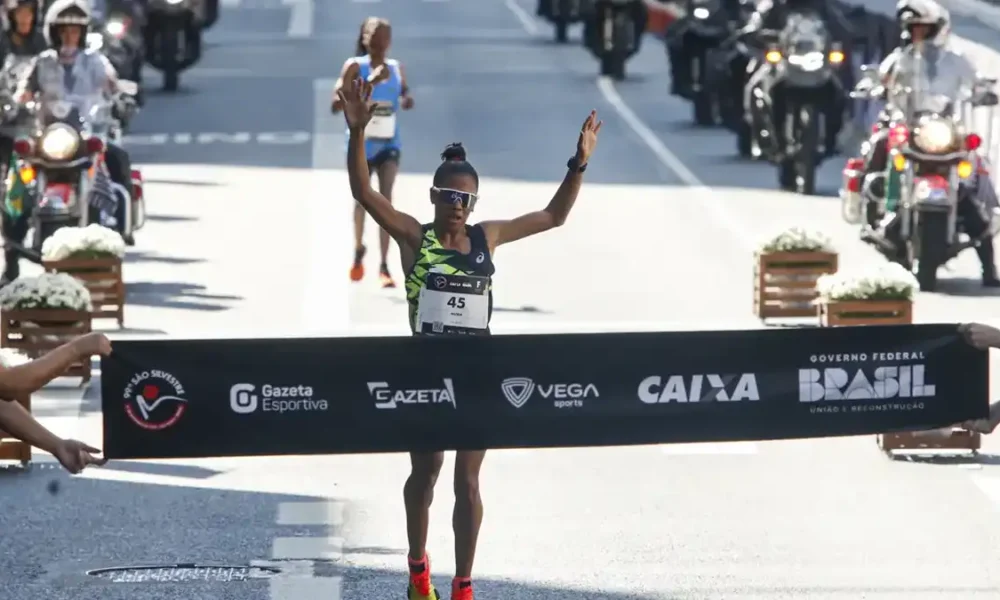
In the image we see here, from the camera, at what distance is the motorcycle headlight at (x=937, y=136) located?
69.1 ft

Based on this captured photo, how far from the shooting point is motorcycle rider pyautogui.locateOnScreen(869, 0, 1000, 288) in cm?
2133

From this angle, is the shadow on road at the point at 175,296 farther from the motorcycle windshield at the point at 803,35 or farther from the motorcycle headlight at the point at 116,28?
the motorcycle headlight at the point at 116,28

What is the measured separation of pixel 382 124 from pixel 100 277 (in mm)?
2518

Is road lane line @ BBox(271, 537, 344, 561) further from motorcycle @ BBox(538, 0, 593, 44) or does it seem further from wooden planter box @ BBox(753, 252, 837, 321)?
motorcycle @ BBox(538, 0, 593, 44)

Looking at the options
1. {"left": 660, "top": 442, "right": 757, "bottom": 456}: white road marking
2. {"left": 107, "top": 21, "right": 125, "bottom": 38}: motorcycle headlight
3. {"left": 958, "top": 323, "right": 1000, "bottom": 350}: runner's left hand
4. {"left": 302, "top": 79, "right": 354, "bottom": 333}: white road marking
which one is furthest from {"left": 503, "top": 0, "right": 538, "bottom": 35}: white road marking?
{"left": 958, "top": 323, "right": 1000, "bottom": 350}: runner's left hand

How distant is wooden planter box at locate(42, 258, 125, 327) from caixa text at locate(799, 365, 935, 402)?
9121 millimetres

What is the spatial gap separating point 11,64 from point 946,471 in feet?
35.1

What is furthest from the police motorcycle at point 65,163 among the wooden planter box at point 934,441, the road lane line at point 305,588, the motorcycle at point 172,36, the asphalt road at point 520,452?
the motorcycle at point 172,36

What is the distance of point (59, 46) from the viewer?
69.3ft

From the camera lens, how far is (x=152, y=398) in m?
10.6

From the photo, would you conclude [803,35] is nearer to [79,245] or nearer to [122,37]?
[79,245]

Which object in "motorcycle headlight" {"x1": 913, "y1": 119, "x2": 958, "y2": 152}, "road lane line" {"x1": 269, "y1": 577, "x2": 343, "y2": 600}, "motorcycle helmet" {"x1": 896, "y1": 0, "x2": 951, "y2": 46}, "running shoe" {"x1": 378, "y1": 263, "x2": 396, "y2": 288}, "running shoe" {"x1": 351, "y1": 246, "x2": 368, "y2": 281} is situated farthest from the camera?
"running shoe" {"x1": 351, "y1": 246, "x2": 368, "y2": 281}

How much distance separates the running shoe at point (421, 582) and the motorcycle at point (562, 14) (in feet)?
121

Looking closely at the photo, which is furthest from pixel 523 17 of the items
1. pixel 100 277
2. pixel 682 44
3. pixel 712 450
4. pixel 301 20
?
pixel 712 450
